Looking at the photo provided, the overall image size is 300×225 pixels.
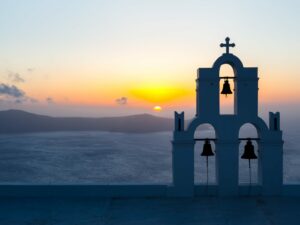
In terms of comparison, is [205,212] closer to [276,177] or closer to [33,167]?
[276,177]

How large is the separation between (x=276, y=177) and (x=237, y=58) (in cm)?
280

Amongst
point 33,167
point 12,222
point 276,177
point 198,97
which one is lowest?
point 33,167

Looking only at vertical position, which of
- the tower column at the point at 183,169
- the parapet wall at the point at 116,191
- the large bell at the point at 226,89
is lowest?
the parapet wall at the point at 116,191

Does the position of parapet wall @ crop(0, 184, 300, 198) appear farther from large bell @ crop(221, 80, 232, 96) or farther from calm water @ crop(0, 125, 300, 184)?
calm water @ crop(0, 125, 300, 184)

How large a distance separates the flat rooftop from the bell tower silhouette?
1.21ft

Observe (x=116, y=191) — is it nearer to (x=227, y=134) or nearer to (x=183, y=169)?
(x=183, y=169)

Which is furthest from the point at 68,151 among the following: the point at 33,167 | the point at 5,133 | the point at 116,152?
the point at 5,133

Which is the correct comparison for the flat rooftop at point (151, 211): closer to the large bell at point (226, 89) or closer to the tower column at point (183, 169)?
the tower column at point (183, 169)

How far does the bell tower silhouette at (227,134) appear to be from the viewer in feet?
27.2

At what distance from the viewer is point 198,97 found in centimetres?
830

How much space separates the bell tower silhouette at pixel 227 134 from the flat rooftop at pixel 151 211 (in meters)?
0.37

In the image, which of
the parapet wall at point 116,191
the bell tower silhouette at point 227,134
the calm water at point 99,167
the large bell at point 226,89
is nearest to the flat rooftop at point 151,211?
the parapet wall at point 116,191

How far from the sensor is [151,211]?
733 cm

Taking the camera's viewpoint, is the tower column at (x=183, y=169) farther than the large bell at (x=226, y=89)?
No
